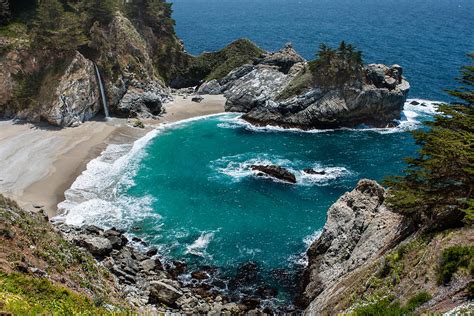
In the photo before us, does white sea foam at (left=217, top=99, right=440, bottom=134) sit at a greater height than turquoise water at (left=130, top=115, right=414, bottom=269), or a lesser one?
greater

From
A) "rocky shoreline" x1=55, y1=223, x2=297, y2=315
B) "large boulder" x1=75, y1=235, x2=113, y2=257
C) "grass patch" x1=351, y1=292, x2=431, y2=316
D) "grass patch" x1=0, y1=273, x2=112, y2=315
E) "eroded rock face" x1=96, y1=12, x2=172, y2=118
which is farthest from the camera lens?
"eroded rock face" x1=96, y1=12, x2=172, y2=118

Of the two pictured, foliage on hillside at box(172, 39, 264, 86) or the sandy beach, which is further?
foliage on hillside at box(172, 39, 264, 86)

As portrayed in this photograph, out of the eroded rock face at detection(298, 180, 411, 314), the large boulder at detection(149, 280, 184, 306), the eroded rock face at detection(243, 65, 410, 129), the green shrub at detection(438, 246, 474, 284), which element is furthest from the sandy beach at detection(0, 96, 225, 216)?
the green shrub at detection(438, 246, 474, 284)

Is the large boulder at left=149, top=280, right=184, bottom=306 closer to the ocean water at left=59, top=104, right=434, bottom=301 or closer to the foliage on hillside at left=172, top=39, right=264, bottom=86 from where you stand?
the ocean water at left=59, top=104, right=434, bottom=301

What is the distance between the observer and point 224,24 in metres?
190

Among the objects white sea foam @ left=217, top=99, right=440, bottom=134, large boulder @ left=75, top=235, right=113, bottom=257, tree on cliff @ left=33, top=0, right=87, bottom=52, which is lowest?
large boulder @ left=75, top=235, right=113, bottom=257

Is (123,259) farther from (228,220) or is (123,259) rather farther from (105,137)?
(105,137)

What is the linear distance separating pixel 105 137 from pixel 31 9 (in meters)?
31.4

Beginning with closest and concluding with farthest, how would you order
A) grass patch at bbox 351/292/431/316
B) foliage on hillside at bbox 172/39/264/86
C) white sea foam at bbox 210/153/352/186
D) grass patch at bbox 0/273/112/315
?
grass patch at bbox 351/292/431/316 < grass patch at bbox 0/273/112/315 < white sea foam at bbox 210/153/352/186 < foliage on hillside at bbox 172/39/264/86

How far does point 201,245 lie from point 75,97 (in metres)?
41.0

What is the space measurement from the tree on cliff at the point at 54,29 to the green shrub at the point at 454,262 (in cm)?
6834

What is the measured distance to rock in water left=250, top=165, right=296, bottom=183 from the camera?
57.6m

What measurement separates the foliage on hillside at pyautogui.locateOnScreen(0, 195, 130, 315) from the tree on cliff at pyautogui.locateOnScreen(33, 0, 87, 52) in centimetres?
4314

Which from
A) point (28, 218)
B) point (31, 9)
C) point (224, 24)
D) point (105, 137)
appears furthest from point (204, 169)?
point (224, 24)
